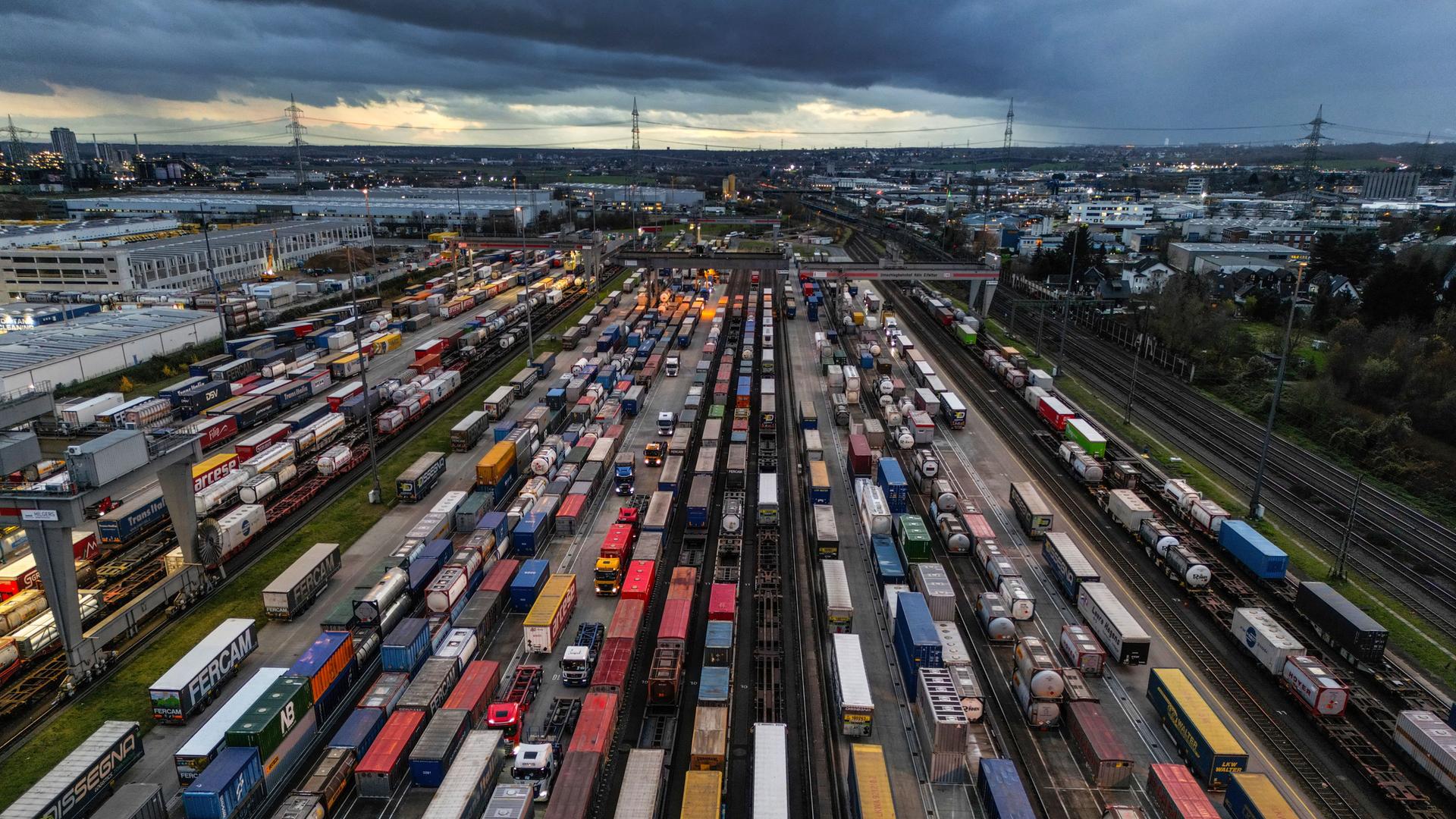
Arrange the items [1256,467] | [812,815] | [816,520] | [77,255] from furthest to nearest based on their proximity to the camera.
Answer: [77,255], [1256,467], [816,520], [812,815]

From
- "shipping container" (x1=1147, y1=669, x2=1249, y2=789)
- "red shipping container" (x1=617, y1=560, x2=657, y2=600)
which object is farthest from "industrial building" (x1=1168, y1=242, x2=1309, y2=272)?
"red shipping container" (x1=617, y1=560, x2=657, y2=600)

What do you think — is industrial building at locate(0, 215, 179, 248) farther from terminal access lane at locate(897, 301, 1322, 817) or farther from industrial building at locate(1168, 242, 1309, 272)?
industrial building at locate(1168, 242, 1309, 272)

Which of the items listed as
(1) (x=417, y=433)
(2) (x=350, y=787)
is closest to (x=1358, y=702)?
(2) (x=350, y=787)

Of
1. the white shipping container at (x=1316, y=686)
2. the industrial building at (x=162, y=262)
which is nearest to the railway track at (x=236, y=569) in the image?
the white shipping container at (x=1316, y=686)

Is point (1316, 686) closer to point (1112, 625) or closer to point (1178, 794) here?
point (1112, 625)

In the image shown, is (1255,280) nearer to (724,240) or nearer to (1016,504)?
(1016,504)

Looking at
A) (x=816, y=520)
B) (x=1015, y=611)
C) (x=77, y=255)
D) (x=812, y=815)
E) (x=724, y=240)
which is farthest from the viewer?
(x=724, y=240)

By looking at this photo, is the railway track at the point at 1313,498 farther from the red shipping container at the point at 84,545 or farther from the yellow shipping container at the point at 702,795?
the red shipping container at the point at 84,545
